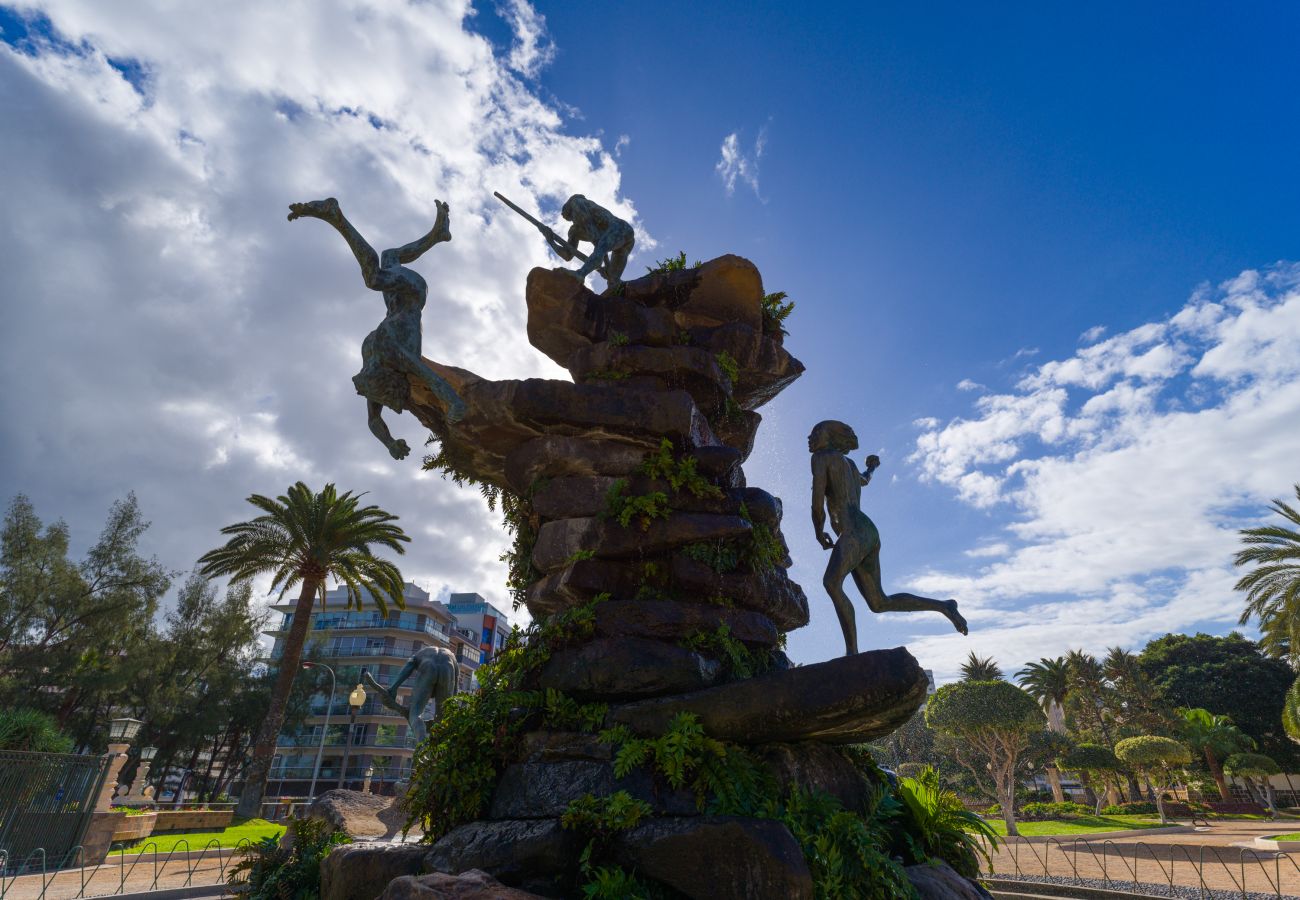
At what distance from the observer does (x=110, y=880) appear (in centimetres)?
1195

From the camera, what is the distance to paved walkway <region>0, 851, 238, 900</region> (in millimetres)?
10146

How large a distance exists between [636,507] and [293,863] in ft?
17.5

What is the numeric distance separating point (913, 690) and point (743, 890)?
2.06m

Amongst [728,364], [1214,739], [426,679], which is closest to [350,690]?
[426,679]

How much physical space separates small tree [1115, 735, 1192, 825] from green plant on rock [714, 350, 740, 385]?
4021cm

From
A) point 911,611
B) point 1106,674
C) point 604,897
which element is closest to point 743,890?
point 604,897

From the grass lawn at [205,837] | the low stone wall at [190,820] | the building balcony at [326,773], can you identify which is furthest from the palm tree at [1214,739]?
the building balcony at [326,773]

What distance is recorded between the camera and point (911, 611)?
8.04 meters

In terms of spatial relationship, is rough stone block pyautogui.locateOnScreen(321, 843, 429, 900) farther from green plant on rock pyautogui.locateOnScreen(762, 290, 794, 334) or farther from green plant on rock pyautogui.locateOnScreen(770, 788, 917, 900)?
green plant on rock pyautogui.locateOnScreen(762, 290, 794, 334)

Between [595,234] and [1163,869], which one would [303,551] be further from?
[1163,869]

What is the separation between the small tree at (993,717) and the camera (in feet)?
105

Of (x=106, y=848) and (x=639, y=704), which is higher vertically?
(x=639, y=704)

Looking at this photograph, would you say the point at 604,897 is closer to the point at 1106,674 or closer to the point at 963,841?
the point at 963,841

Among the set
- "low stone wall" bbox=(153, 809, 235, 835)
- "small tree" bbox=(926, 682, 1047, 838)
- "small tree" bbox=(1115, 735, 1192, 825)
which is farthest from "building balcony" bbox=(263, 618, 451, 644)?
"small tree" bbox=(1115, 735, 1192, 825)
